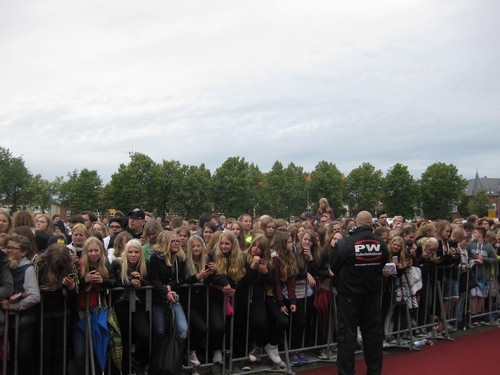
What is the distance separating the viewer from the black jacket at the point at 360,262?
6359 mm

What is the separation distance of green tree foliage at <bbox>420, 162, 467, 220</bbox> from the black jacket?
258 ft

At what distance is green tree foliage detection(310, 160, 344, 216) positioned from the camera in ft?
283

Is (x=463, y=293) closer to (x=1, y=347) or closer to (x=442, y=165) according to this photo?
(x=1, y=347)

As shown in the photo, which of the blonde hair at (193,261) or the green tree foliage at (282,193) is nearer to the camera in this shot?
the blonde hair at (193,261)

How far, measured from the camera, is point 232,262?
659cm

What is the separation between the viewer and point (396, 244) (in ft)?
26.5

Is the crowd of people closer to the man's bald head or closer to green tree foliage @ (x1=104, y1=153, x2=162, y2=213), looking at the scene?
the man's bald head

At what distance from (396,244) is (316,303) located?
169 cm

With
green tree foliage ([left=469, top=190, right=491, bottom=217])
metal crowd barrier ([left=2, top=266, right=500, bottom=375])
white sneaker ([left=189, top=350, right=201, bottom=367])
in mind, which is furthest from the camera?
green tree foliage ([left=469, top=190, right=491, bottom=217])

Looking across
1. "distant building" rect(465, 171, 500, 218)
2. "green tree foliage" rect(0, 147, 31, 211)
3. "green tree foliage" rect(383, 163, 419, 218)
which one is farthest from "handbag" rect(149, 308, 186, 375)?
"distant building" rect(465, 171, 500, 218)

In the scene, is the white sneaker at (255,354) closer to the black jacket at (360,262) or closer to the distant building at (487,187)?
the black jacket at (360,262)

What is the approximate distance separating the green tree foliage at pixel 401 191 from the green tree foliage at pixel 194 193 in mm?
29239

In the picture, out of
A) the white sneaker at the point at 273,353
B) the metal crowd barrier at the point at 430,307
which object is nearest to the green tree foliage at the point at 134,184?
the metal crowd barrier at the point at 430,307

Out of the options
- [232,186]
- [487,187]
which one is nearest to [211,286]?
[232,186]
